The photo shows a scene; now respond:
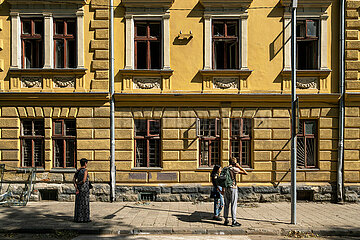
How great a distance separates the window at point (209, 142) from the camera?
1181 centimetres

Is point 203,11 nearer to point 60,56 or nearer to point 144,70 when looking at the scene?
point 144,70

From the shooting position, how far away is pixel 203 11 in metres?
11.6

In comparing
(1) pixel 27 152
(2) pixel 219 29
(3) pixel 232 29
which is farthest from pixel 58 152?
(3) pixel 232 29

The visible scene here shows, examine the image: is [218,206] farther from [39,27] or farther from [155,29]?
[39,27]

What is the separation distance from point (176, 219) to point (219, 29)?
7456 mm

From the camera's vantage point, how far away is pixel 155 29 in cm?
1191

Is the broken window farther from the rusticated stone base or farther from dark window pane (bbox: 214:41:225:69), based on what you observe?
the rusticated stone base

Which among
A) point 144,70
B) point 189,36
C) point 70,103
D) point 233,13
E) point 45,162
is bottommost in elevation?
point 45,162

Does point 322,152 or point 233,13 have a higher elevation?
point 233,13

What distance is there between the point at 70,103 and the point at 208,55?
576cm

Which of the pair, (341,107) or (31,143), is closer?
(341,107)

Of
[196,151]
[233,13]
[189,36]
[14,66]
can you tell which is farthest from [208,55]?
[14,66]

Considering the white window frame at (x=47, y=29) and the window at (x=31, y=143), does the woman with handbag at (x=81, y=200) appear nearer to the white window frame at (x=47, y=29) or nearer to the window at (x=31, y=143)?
the window at (x=31, y=143)

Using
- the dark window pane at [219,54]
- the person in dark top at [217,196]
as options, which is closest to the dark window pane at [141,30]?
the dark window pane at [219,54]
